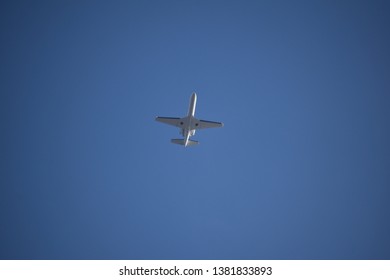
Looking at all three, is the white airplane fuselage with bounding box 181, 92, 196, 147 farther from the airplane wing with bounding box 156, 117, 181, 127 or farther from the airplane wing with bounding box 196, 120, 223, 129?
the airplane wing with bounding box 196, 120, 223, 129

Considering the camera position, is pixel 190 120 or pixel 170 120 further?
pixel 170 120

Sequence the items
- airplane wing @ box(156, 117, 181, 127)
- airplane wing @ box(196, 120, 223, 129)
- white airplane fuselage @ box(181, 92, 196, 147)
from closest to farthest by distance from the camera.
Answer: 1. white airplane fuselage @ box(181, 92, 196, 147)
2. airplane wing @ box(156, 117, 181, 127)
3. airplane wing @ box(196, 120, 223, 129)

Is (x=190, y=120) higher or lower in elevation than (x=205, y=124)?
higher

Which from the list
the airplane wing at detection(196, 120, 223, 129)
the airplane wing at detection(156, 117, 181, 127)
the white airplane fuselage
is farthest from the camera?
the airplane wing at detection(196, 120, 223, 129)

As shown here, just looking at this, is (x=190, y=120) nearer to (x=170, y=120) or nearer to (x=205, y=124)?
(x=205, y=124)

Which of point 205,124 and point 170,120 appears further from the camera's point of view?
point 205,124

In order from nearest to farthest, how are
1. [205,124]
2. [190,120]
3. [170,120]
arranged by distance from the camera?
[190,120] < [170,120] < [205,124]

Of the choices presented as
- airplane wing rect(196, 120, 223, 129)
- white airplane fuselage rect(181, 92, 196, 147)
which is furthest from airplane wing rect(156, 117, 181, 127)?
airplane wing rect(196, 120, 223, 129)

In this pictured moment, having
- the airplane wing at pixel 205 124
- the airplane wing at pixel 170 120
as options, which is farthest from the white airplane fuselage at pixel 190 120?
the airplane wing at pixel 205 124

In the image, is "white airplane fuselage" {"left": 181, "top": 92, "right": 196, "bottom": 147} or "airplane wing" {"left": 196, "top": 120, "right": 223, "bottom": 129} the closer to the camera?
"white airplane fuselage" {"left": 181, "top": 92, "right": 196, "bottom": 147}

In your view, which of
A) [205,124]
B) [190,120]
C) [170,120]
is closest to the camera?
[190,120]

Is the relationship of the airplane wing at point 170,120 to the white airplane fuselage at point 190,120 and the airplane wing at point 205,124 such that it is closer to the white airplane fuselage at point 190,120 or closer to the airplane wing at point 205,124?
the white airplane fuselage at point 190,120

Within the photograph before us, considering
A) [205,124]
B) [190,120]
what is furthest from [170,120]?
[205,124]
